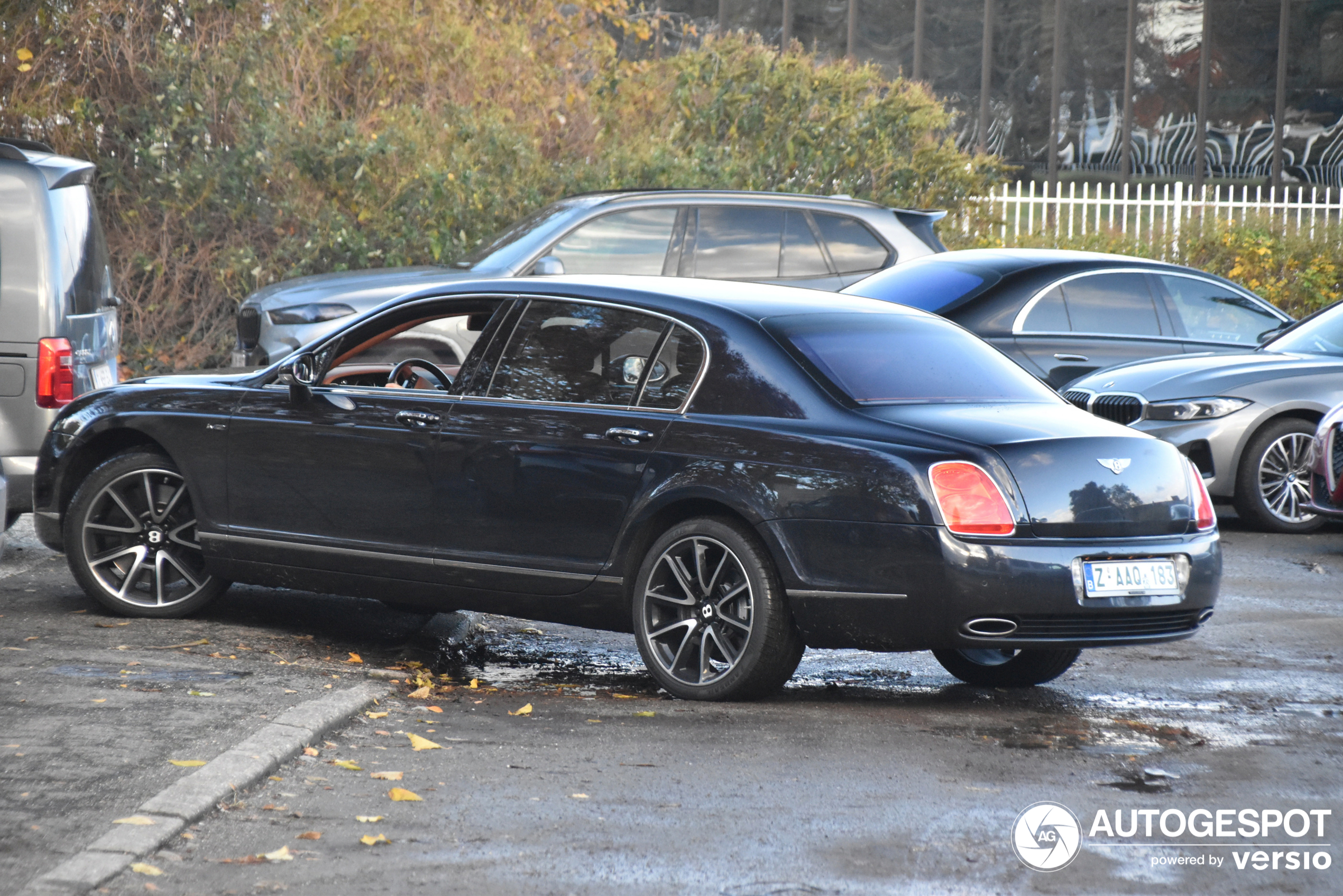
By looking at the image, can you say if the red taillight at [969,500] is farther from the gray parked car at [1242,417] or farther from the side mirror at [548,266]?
the side mirror at [548,266]

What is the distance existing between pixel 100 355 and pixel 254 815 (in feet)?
16.4

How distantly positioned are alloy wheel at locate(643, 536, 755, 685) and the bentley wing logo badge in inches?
53.4

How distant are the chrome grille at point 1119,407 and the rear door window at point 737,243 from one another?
3.01 m

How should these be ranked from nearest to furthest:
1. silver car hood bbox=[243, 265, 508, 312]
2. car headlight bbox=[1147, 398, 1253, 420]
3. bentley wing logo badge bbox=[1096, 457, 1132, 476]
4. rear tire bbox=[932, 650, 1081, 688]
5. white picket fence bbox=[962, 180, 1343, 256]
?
bentley wing logo badge bbox=[1096, 457, 1132, 476] → rear tire bbox=[932, 650, 1081, 688] → car headlight bbox=[1147, 398, 1253, 420] → silver car hood bbox=[243, 265, 508, 312] → white picket fence bbox=[962, 180, 1343, 256]

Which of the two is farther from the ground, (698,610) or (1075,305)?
(1075,305)

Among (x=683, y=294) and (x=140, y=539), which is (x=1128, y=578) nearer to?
(x=683, y=294)

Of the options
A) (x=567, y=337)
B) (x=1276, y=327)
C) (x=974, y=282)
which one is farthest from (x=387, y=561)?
(x=1276, y=327)

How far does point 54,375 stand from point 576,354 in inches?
126

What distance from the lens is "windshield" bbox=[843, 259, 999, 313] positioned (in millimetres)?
11898

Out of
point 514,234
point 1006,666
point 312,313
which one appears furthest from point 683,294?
point 514,234

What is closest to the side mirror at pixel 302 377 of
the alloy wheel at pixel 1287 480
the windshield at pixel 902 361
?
the windshield at pixel 902 361

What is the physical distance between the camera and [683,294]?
6.84m

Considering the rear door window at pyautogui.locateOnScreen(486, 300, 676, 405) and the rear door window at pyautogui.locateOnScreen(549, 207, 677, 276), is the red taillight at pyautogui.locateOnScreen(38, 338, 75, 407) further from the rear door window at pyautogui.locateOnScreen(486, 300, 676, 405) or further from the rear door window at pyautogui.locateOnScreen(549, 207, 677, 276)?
the rear door window at pyautogui.locateOnScreen(549, 207, 677, 276)

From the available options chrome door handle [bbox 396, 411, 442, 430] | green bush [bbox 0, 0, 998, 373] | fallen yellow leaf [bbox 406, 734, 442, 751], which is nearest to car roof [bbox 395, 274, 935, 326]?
chrome door handle [bbox 396, 411, 442, 430]
